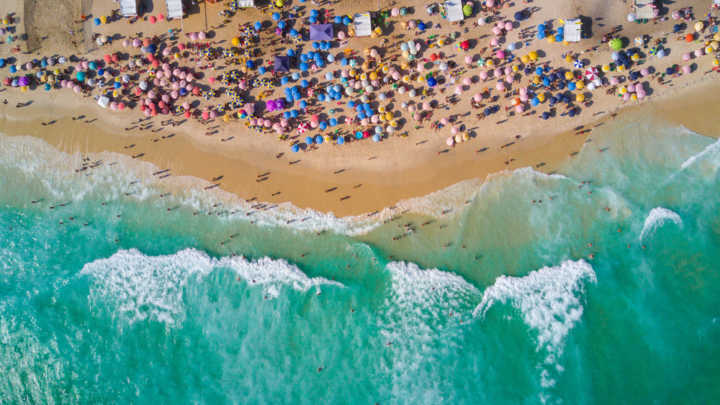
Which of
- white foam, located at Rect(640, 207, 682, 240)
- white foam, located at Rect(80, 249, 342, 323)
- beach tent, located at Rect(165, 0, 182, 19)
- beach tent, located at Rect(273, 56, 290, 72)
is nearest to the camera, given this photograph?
white foam, located at Rect(640, 207, 682, 240)

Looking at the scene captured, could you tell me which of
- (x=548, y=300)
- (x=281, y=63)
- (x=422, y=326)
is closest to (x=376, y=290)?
(x=422, y=326)

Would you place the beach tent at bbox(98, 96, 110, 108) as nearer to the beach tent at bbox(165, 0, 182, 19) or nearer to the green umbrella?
the beach tent at bbox(165, 0, 182, 19)

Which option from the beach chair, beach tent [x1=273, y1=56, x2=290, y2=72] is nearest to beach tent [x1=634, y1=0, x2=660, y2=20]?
beach tent [x1=273, y1=56, x2=290, y2=72]

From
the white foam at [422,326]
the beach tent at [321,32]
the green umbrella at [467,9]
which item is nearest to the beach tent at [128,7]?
the beach tent at [321,32]

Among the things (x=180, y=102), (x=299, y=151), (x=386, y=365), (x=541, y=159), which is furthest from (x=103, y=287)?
(x=541, y=159)

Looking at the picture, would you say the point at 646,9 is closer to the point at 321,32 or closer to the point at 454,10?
the point at 454,10

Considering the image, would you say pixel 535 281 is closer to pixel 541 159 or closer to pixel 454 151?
pixel 541 159
